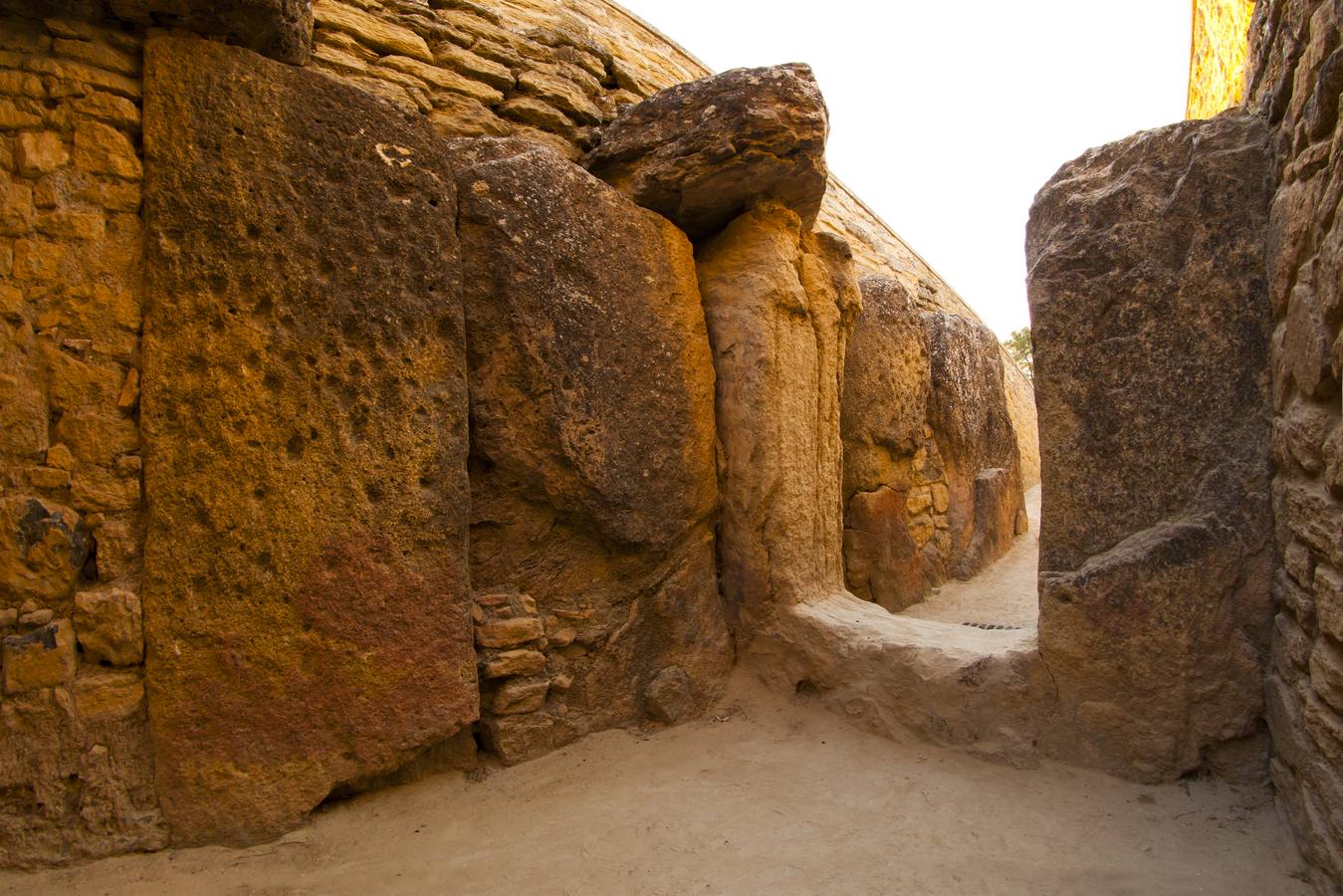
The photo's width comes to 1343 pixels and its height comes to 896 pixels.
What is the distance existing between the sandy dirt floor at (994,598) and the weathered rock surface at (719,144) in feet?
9.16

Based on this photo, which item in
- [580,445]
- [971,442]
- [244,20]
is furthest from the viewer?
[971,442]

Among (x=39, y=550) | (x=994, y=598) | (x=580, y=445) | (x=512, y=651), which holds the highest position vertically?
(x=580, y=445)

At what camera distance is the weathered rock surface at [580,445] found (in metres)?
2.75

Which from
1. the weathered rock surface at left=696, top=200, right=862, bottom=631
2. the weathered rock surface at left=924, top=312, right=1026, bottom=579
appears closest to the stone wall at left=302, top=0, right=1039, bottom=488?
the weathered rock surface at left=696, top=200, right=862, bottom=631

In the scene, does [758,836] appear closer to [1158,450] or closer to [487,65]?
[1158,450]

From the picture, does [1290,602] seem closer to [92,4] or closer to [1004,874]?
[1004,874]

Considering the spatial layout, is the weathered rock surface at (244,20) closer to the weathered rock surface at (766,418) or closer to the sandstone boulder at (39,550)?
the sandstone boulder at (39,550)

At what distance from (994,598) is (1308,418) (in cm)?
345

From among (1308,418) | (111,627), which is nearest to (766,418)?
(1308,418)

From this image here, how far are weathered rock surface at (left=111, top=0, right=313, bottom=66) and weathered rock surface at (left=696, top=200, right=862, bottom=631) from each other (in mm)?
1787

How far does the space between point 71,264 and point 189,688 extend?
45.3 inches

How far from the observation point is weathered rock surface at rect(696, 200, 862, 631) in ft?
11.0

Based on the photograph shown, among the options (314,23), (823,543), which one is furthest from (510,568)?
(314,23)

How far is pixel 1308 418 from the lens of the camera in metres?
1.91
